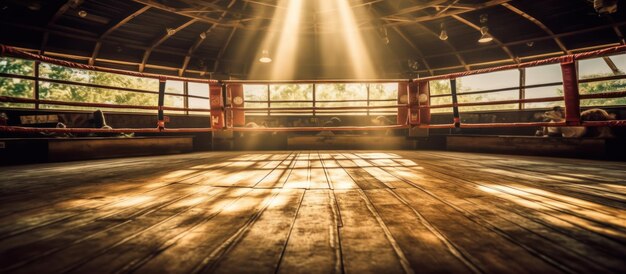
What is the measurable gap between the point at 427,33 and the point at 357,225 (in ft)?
26.6

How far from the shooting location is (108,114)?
5.99 metres

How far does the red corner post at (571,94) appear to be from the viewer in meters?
2.79

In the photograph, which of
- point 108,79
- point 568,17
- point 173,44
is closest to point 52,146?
point 173,44

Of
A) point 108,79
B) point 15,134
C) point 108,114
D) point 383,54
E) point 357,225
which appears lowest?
point 357,225

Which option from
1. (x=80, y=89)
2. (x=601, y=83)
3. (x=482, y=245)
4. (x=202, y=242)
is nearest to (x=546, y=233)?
(x=482, y=245)

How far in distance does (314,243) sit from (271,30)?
7.43 metres

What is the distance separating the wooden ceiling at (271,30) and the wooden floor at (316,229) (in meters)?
5.12

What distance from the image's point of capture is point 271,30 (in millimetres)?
7242

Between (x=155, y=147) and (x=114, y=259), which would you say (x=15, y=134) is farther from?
(x=114, y=259)

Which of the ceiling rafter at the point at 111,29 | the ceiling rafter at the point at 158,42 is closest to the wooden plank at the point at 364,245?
the ceiling rafter at the point at 111,29

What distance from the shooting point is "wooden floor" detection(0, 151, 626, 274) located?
0.68 metres

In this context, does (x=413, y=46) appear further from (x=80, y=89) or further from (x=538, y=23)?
(x=80, y=89)

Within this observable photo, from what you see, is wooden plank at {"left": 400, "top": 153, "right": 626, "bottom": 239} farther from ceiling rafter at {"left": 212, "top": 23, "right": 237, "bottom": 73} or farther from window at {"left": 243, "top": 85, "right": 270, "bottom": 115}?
window at {"left": 243, "top": 85, "right": 270, "bottom": 115}

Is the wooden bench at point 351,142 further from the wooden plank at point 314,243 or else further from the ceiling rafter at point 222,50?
the wooden plank at point 314,243
